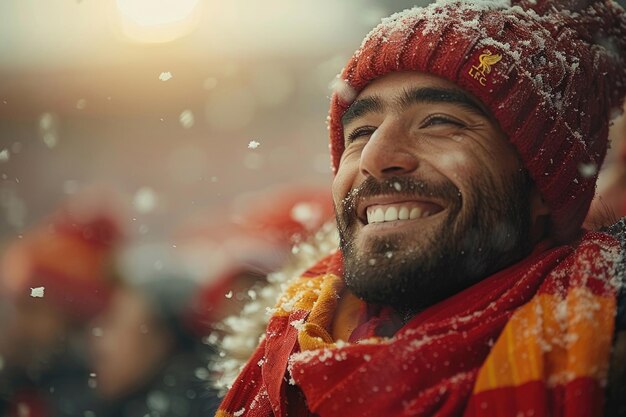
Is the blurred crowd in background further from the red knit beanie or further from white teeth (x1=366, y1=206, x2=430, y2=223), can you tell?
white teeth (x1=366, y1=206, x2=430, y2=223)

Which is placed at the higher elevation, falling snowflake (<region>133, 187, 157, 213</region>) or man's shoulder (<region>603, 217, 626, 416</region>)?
man's shoulder (<region>603, 217, 626, 416</region>)

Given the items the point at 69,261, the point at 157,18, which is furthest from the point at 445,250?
the point at 157,18

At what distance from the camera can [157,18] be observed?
1.90 meters

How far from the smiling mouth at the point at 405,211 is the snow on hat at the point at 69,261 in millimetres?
1077

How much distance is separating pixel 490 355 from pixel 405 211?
285 mm

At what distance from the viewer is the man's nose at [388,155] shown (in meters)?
1.00

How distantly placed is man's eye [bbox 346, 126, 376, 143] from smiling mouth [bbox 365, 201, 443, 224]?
0.17 metres

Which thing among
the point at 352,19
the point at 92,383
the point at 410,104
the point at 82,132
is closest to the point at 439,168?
the point at 410,104

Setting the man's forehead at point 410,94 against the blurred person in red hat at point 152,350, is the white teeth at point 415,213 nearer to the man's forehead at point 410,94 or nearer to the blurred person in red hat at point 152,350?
the man's forehead at point 410,94

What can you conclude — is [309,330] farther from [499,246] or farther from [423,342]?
[499,246]

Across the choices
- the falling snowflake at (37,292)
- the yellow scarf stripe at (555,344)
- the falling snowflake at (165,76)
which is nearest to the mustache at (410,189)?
the yellow scarf stripe at (555,344)

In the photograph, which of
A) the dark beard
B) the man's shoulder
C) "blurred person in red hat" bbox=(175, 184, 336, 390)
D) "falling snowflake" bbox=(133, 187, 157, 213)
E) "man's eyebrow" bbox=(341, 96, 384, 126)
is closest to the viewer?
the man's shoulder

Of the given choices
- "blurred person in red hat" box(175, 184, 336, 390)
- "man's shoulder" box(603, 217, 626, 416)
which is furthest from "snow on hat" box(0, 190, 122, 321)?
"man's shoulder" box(603, 217, 626, 416)

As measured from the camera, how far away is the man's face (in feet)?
3.16
